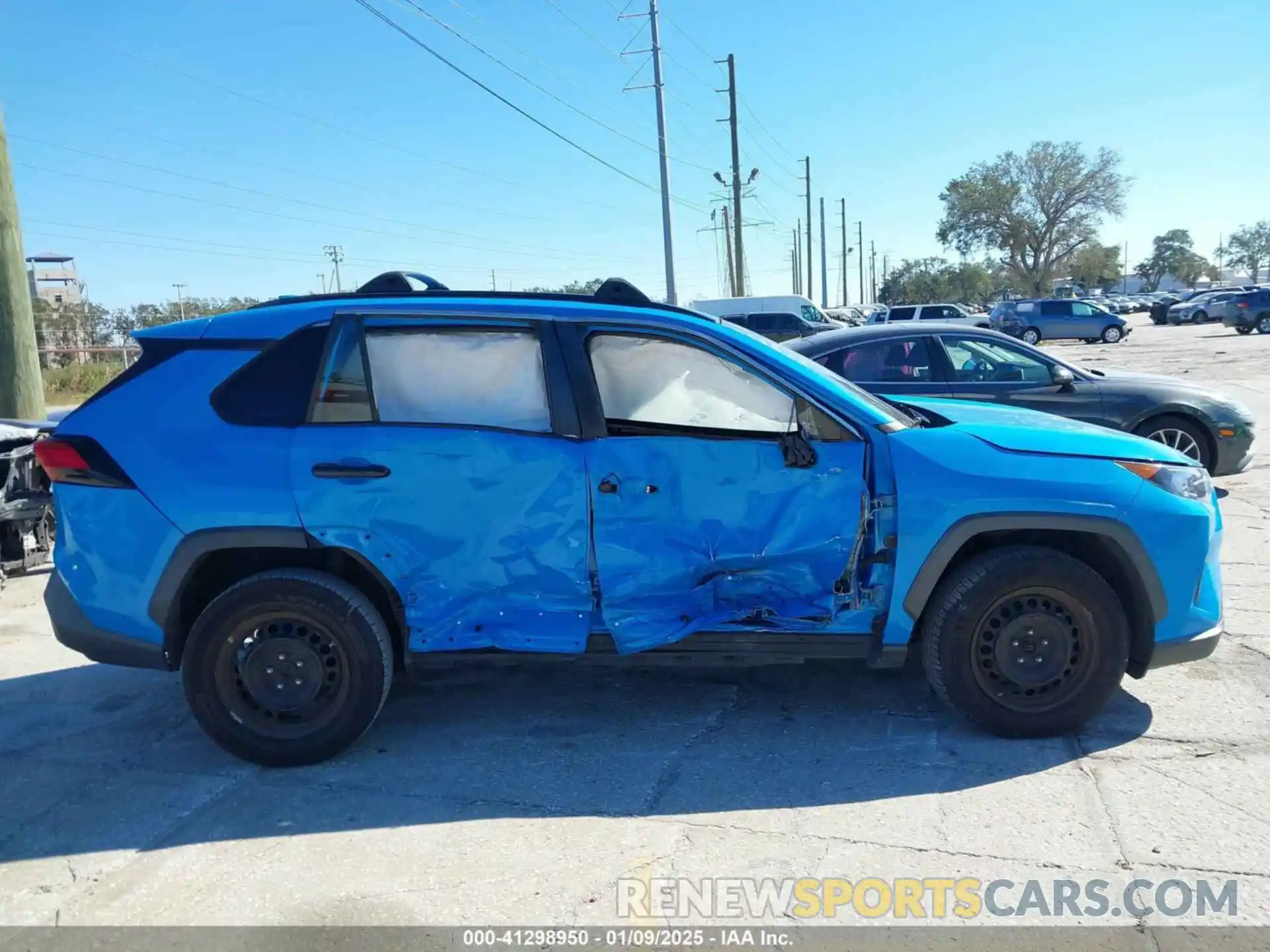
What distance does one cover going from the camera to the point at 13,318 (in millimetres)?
8969

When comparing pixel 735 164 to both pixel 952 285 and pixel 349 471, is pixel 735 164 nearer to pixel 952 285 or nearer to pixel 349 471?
pixel 349 471

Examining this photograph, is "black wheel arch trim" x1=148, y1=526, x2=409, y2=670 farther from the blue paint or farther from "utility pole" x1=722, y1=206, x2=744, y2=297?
"utility pole" x1=722, y1=206, x2=744, y2=297

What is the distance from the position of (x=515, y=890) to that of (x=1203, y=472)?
3.29 meters

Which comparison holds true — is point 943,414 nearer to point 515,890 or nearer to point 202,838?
point 515,890

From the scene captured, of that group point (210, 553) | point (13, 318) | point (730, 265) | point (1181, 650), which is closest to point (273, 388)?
point (210, 553)

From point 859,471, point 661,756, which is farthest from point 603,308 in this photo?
point 661,756

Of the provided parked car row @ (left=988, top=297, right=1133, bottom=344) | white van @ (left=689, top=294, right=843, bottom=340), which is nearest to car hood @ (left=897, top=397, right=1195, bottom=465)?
white van @ (left=689, top=294, right=843, bottom=340)

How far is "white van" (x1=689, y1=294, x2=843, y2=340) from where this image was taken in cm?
3406

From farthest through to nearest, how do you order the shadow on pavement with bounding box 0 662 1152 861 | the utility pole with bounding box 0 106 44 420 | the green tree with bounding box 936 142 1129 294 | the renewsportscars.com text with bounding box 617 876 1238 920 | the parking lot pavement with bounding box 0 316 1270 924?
1. the green tree with bounding box 936 142 1129 294
2. the utility pole with bounding box 0 106 44 420
3. the shadow on pavement with bounding box 0 662 1152 861
4. the parking lot pavement with bounding box 0 316 1270 924
5. the renewsportscars.com text with bounding box 617 876 1238 920

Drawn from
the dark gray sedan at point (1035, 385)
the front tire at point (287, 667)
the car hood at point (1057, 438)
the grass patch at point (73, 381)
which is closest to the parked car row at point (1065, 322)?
the dark gray sedan at point (1035, 385)

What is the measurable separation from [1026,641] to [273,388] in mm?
3281

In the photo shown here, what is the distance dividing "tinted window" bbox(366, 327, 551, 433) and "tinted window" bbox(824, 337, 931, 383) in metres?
4.95

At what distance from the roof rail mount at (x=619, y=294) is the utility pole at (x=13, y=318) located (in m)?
7.31

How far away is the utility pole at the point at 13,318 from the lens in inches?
350
